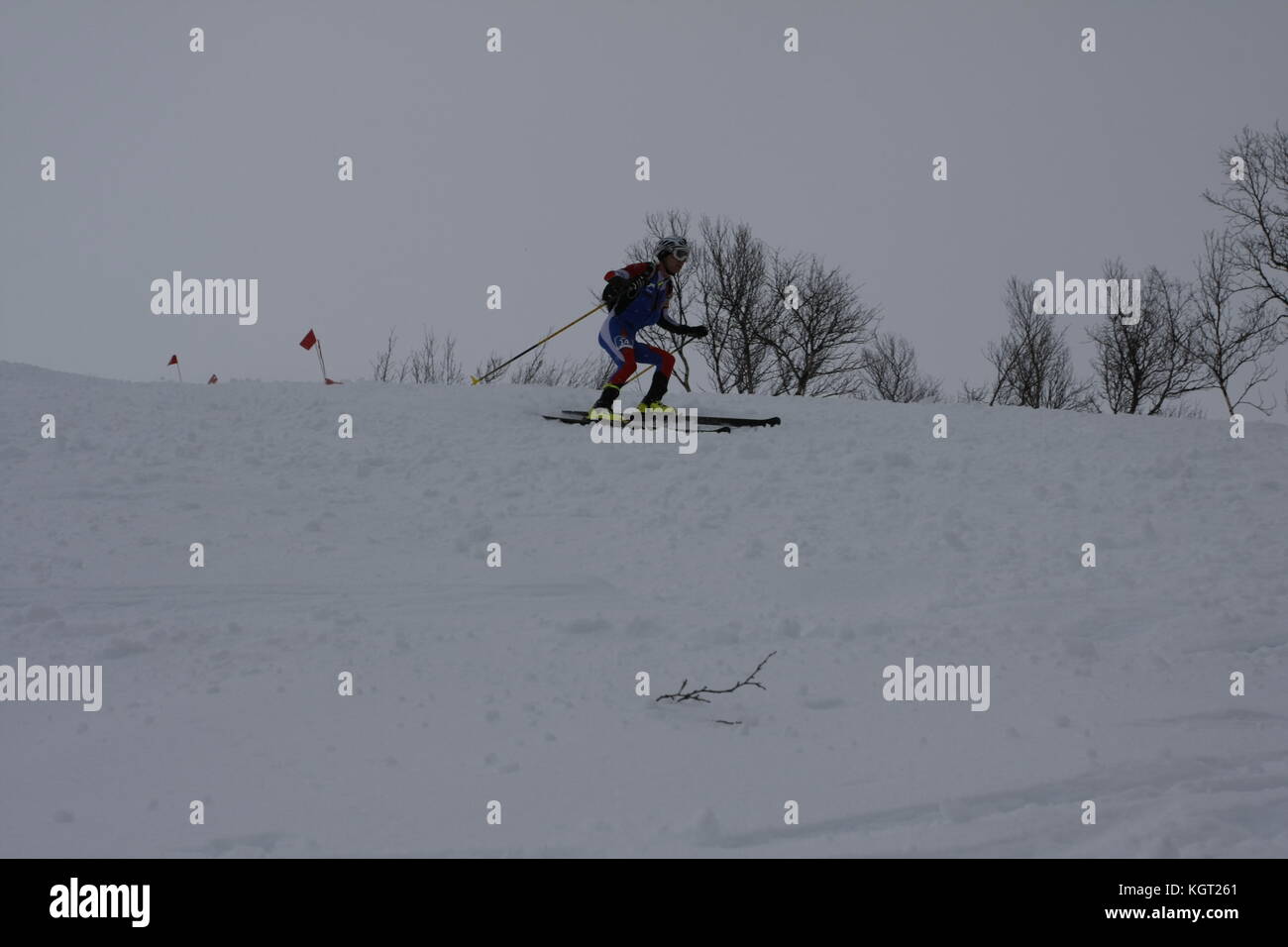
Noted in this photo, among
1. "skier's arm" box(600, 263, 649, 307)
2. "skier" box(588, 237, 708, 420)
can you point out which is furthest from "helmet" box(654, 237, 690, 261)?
"skier's arm" box(600, 263, 649, 307)

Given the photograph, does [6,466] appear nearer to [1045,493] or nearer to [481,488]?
[481,488]

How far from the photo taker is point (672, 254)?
1155 centimetres

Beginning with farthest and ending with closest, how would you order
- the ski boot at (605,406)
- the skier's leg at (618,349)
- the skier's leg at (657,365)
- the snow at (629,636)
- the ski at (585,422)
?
the skier's leg at (657,365) < the skier's leg at (618,349) < the ski boot at (605,406) < the ski at (585,422) < the snow at (629,636)

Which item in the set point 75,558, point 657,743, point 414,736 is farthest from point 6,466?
point 657,743

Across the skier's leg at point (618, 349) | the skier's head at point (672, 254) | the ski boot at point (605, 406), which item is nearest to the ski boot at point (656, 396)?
the skier's leg at point (618, 349)

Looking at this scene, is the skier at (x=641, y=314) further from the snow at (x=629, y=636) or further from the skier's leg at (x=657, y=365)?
the snow at (x=629, y=636)

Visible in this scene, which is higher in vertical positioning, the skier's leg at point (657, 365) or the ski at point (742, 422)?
the skier's leg at point (657, 365)

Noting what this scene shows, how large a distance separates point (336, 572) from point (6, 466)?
4193 mm

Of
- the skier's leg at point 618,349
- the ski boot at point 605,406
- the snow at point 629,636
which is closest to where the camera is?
the snow at point 629,636

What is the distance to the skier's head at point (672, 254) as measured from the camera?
37.9 feet

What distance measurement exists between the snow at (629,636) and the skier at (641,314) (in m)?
1.28

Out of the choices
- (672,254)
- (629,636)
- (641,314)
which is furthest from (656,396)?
(629,636)

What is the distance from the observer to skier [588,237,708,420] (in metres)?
11.4
